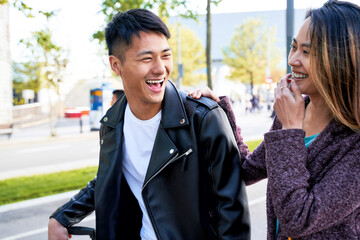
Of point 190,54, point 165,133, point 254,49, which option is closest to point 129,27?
point 165,133

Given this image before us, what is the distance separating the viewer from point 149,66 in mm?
1938

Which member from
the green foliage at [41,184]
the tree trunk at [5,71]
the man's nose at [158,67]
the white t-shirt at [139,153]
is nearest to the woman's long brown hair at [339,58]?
the man's nose at [158,67]

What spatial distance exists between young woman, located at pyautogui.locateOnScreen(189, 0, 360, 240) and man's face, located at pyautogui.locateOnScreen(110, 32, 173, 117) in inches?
28.7

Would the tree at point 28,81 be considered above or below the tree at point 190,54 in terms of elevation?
below

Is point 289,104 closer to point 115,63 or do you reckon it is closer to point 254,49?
point 115,63

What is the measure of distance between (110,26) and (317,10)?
122cm

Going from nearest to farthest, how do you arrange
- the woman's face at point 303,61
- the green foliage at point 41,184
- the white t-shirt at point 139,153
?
the woman's face at point 303,61 < the white t-shirt at point 139,153 < the green foliage at point 41,184

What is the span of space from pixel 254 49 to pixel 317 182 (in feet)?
128

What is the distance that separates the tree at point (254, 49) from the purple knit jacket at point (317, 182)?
38.3 meters

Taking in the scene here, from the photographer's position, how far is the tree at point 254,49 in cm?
3856

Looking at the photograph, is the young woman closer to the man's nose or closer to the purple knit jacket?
the purple knit jacket

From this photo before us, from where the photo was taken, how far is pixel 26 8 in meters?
5.78

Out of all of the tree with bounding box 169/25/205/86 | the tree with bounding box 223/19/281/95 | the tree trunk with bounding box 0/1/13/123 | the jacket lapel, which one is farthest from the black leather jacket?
the tree with bounding box 223/19/281/95

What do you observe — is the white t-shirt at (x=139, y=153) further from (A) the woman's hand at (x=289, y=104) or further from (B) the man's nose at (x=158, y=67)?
(A) the woman's hand at (x=289, y=104)
